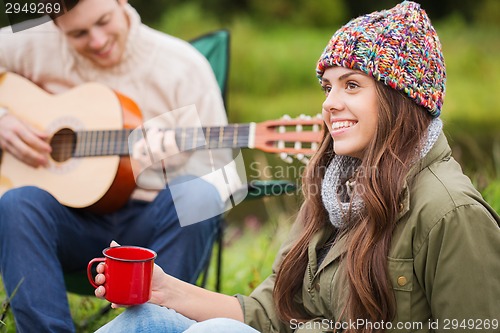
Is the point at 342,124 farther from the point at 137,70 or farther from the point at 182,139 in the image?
the point at 137,70

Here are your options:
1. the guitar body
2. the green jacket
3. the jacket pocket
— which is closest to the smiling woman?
the green jacket

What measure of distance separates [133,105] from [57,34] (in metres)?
0.48

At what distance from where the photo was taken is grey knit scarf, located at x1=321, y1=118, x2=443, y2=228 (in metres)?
1.77

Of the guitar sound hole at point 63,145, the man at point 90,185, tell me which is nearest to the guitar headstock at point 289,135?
the man at point 90,185

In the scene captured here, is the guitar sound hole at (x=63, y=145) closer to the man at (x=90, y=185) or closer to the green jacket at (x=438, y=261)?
the man at (x=90, y=185)

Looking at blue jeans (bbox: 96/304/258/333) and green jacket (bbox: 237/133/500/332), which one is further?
blue jeans (bbox: 96/304/258/333)

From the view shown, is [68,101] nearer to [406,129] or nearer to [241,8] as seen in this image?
[406,129]

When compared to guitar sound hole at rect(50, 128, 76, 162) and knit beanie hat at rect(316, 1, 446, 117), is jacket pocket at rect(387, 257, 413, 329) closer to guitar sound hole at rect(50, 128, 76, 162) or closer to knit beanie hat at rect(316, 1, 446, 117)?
knit beanie hat at rect(316, 1, 446, 117)

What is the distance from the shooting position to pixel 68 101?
291 centimetres

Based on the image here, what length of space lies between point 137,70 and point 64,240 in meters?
0.78

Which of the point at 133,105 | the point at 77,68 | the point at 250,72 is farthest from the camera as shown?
the point at 250,72

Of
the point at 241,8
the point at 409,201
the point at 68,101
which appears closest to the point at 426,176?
the point at 409,201

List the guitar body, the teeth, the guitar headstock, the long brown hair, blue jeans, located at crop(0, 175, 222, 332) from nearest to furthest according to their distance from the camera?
the long brown hair < the teeth < blue jeans, located at crop(0, 175, 222, 332) < the guitar headstock < the guitar body

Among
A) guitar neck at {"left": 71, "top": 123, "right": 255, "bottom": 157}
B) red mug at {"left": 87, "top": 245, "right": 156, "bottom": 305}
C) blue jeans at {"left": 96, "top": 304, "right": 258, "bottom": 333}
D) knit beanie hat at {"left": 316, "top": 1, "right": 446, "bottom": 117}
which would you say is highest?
knit beanie hat at {"left": 316, "top": 1, "right": 446, "bottom": 117}
